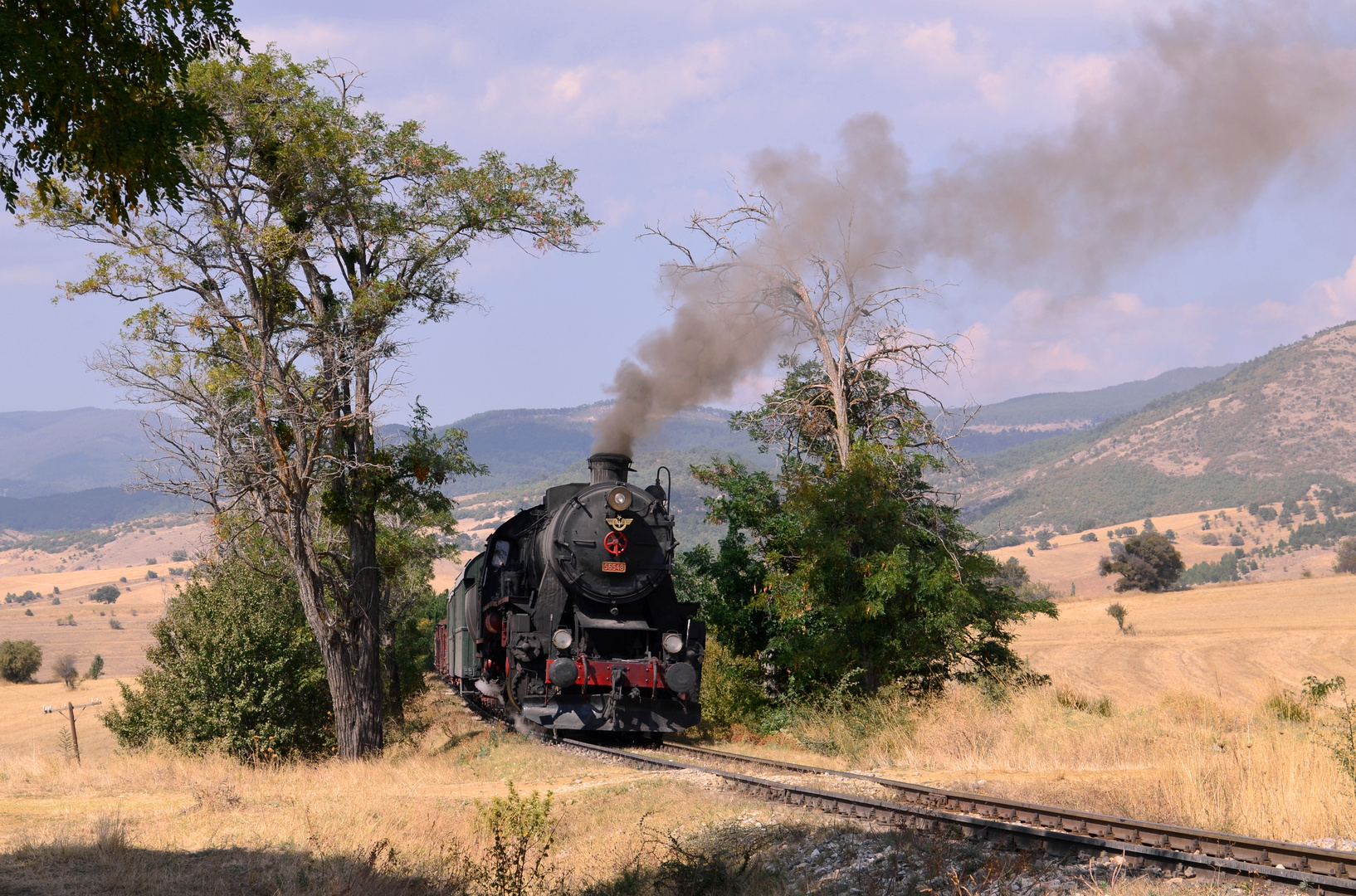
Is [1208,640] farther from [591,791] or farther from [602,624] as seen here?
[591,791]

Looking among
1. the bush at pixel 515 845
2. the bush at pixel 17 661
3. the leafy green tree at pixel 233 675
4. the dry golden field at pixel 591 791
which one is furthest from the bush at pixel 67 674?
the bush at pixel 515 845

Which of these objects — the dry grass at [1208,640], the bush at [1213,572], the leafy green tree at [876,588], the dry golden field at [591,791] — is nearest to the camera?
the dry golden field at [591,791]

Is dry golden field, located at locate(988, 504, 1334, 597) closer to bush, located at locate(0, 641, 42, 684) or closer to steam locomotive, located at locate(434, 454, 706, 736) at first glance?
bush, located at locate(0, 641, 42, 684)

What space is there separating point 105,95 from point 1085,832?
384 inches

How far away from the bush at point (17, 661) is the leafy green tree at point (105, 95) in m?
71.5

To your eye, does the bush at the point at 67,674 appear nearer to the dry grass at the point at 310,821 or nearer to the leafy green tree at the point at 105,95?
the dry grass at the point at 310,821

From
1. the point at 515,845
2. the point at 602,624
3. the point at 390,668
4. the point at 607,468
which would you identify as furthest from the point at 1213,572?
the point at 515,845

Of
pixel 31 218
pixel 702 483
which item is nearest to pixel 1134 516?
pixel 702 483

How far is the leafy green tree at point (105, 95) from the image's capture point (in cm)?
718

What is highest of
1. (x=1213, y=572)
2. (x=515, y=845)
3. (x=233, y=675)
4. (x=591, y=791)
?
(x=233, y=675)

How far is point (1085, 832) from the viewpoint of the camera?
333 inches

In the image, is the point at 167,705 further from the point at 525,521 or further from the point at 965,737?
the point at 965,737

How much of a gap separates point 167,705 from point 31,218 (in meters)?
10.7

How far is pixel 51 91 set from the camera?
23.6 feet
